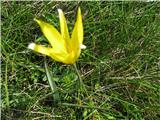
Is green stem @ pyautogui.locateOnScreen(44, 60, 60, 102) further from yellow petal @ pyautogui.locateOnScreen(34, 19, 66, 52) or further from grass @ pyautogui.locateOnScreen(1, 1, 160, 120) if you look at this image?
yellow petal @ pyautogui.locateOnScreen(34, 19, 66, 52)

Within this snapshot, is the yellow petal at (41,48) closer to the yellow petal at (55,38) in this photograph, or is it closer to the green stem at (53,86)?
the yellow petal at (55,38)

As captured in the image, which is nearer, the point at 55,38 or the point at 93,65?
the point at 55,38

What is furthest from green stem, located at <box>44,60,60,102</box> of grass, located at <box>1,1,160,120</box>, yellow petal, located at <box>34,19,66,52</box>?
yellow petal, located at <box>34,19,66,52</box>

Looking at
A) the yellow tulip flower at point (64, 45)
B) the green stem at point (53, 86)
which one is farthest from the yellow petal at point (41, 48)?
the green stem at point (53, 86)

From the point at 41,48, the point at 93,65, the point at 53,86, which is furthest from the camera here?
the point at 93,65

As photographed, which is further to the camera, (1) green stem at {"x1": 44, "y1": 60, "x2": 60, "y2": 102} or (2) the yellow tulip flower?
(1) green stem at {"x1": 44, "y1": 60, "x2": 60, "y2": 102}

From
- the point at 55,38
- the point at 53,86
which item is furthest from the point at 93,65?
the point at 55,38

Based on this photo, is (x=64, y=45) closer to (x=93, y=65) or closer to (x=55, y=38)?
(x=55, y=38)
